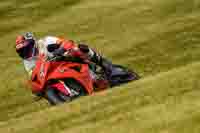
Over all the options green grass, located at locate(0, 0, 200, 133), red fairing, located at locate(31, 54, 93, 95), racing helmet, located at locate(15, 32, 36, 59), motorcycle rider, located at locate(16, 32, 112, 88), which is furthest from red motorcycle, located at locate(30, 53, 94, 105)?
green grass, located at locate(0, 0, 200, 133)

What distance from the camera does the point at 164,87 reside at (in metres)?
14.9

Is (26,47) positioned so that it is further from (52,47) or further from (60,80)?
(60,80)

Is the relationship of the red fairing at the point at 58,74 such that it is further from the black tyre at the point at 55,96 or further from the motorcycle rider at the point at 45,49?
the motorcycle rider at the point at 45,49

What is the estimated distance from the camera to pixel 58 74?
16625mm

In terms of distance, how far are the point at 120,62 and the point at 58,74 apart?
1021cm

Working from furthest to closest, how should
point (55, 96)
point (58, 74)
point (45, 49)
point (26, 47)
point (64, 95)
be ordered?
point (45, 49) → point (26, 47) → point (55, 96) → point (64, 95) → point (58, 74)

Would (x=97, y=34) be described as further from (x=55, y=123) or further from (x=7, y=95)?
(x=55, y=123)

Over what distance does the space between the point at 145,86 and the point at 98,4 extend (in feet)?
72.8

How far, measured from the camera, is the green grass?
1309 centimetres

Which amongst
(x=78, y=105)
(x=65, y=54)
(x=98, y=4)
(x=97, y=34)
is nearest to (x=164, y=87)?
(x=78, y=105)

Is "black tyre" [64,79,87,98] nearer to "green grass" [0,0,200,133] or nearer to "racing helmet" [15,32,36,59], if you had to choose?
"green grass" [0,0,200,133]

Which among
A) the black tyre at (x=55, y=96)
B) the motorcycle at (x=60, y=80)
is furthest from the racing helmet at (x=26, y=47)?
the black tyre at (x=55, y=96)

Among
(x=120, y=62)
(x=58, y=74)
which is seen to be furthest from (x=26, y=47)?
(x=120, y=62)

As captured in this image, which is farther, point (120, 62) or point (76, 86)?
point (120, 62)
